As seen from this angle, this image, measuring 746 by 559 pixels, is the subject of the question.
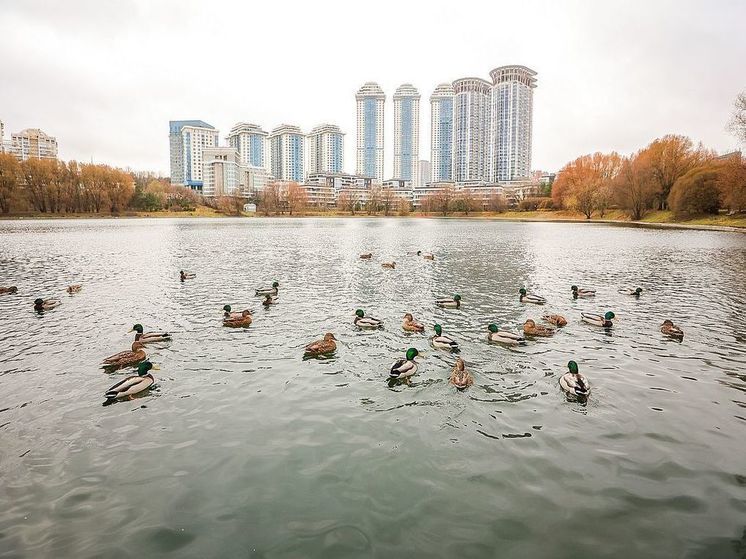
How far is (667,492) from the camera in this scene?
23.7 feet

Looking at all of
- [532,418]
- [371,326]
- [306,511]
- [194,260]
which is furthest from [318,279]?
[306,511]

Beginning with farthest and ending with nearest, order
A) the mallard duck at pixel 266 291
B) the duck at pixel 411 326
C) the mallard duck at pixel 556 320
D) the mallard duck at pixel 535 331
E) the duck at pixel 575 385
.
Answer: the mallard duck at pixel 266 291, the mallard duck at pixel 556 320, the duck at pixel 411 326, the mallard duck at pixel 535 331, the duck at pixel 575 385

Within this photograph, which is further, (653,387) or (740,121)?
(740,121)

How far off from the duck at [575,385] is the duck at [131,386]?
1031 cm

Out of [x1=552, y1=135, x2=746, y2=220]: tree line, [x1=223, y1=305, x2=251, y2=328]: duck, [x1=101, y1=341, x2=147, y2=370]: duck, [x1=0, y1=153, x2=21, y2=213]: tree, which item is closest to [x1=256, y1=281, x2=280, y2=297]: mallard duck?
[x1=223, y1=305, x2=251, y2=328]: duck

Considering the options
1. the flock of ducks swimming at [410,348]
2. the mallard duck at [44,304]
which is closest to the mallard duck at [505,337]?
the flock of ducks swimming at [410,348]

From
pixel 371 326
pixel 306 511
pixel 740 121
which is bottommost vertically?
pixel 306 511

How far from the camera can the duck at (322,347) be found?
1369 cm

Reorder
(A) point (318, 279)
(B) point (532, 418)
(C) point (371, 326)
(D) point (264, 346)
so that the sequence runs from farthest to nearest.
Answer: (A) point (318, 279)
(C) point (371, 326)
(D) point (264, 346)
(B) point (532, 418)

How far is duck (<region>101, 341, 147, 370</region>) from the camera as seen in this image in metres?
12.7

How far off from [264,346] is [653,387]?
11.1 m

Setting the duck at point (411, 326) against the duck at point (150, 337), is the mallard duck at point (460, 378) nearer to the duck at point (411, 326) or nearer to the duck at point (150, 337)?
the duck at point (411, 326)

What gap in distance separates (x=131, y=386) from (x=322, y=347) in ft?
17.1

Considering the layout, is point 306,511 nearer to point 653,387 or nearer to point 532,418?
point 532,418
